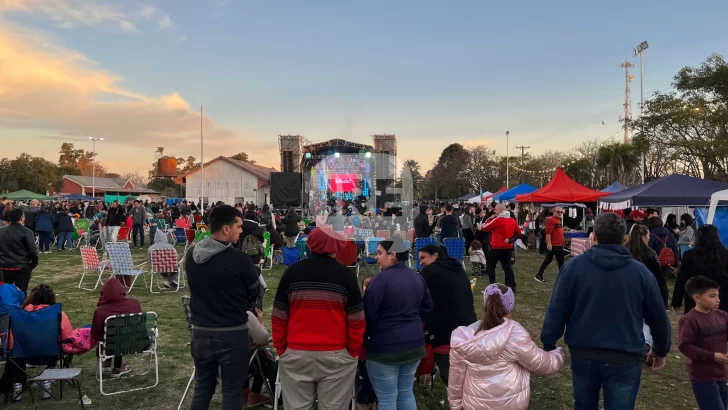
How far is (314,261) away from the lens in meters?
2.84

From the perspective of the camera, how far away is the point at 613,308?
2.61 m

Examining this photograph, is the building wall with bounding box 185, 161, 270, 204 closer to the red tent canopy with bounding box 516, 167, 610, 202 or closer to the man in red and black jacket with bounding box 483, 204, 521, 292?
the red tent canopy with bounding box 516, 167, 610, 202

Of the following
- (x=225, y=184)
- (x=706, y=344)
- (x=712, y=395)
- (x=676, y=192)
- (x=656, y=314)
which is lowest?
(x=712, y=395)

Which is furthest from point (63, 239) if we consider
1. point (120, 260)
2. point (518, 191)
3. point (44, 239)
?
point (518, 191)

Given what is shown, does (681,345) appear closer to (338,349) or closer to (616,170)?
(338,349)

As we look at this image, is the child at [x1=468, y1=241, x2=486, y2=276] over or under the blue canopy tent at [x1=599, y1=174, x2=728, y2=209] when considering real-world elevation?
under

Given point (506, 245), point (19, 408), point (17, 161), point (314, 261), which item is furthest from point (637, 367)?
point (17, 161)

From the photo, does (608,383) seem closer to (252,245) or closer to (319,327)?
(319,327)

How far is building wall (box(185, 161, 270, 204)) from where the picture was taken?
1770 inches

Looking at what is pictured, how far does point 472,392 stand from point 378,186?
77.5 feet

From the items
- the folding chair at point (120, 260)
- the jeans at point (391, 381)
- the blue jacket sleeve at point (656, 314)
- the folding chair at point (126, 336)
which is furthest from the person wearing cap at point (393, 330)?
the folding chair at point (120, 260)

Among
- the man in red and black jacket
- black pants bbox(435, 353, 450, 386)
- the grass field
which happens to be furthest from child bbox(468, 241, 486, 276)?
black pants bbox(435, 353, 450, 386)

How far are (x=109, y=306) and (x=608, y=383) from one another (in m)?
4.02

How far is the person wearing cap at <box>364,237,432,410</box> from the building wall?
42.7 meters
